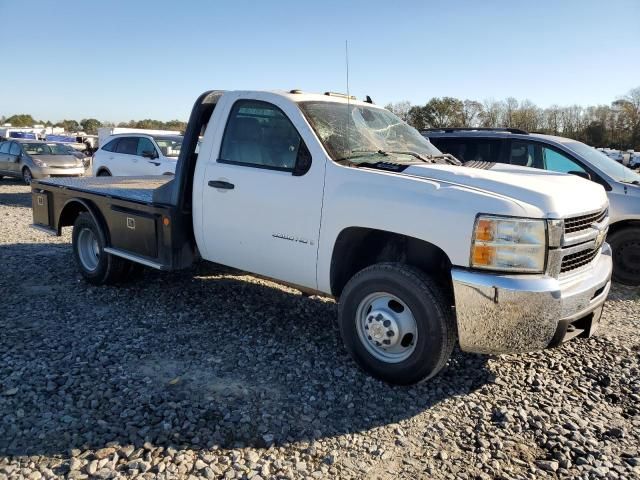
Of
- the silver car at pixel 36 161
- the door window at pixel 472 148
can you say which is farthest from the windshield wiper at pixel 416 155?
the silver car at pixel 36 161

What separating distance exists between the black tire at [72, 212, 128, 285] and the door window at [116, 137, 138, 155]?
23.1 ft

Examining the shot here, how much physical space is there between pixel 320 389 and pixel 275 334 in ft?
3.52

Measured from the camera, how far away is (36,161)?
17.1m

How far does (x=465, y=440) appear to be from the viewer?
3180mm

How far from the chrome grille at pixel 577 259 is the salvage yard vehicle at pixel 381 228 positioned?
0.01 meters

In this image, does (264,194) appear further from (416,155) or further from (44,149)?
(44,149)

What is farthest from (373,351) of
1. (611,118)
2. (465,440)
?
(611,118)

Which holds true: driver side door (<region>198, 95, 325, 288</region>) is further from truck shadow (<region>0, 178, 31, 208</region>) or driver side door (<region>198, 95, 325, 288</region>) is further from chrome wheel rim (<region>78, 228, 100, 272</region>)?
truck shadow (<region>0, 178, 31, 208</region>)

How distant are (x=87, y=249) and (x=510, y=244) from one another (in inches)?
194

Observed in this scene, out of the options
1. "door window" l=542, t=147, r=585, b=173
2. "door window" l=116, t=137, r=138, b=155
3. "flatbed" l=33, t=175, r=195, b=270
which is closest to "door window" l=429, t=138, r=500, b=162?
"door window" l=542, t=147, r=585, b=173

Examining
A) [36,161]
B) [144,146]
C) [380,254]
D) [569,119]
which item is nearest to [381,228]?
[380,254]

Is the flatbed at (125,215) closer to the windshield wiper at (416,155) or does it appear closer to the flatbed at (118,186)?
the flatbed at (118,186)

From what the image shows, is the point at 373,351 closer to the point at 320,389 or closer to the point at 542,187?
the point at 320,389

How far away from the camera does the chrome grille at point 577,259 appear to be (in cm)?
346
